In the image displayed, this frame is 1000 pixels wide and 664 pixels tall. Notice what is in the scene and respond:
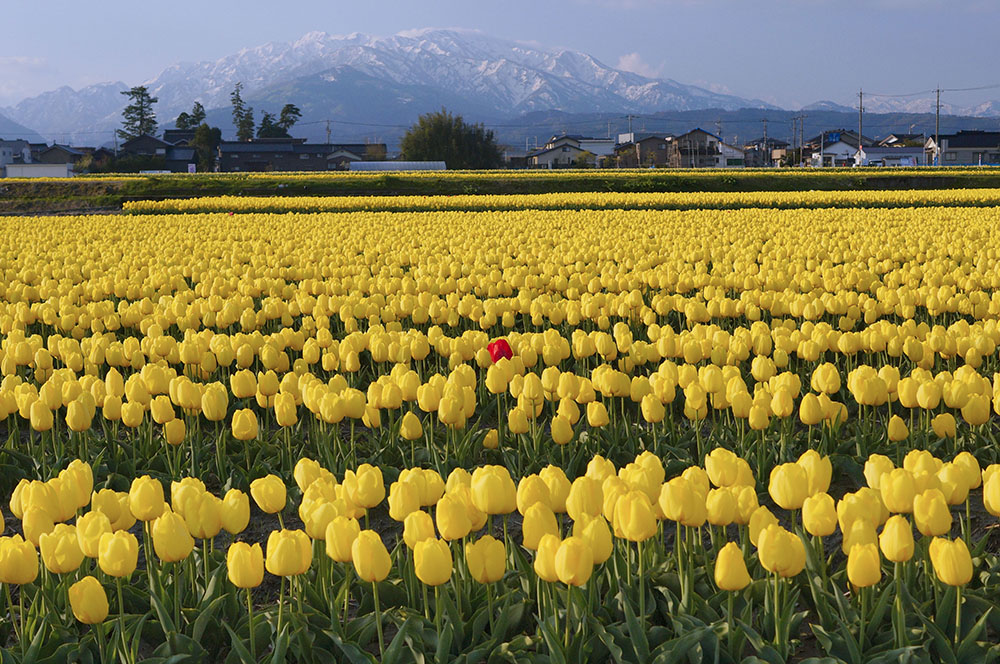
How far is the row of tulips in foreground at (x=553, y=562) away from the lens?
7.17ft

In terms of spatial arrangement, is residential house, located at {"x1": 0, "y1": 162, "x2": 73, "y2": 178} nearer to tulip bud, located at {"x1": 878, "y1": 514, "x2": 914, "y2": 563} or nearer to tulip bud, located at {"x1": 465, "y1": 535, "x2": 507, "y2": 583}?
tulip bud, located at {"x1": 465, "y1": 535, "x2": 507, "y2": 583}

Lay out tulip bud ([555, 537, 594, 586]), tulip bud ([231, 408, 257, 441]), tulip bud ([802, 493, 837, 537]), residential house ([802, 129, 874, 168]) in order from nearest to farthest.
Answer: tulip bud ([555, 537, 594, 586]) < tulip bud ([802, 493, 837, 537]) < tulip bud ([231, 408, 257, 441]) < residential house ([802, 129, 874, 168])

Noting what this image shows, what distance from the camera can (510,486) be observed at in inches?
93.0

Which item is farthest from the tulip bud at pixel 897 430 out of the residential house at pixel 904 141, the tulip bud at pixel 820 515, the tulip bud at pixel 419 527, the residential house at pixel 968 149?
the residential house at pixel 904 141

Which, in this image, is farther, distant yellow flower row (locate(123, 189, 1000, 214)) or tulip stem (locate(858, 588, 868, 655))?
distant yellow flower row (locate(123, 189, 1000, 214))

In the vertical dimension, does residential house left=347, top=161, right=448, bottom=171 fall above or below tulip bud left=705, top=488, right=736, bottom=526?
above

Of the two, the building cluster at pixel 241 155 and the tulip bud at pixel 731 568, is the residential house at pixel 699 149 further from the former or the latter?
the tulip bud at pixel 731 568

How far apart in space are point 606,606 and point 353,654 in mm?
728

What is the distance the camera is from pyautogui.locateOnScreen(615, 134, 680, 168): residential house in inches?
3698

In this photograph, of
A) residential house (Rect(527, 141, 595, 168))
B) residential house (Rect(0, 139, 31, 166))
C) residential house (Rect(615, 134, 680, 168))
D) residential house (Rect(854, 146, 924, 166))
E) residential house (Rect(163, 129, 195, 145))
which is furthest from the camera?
residential house (Rect(0, 139, 31, 166))

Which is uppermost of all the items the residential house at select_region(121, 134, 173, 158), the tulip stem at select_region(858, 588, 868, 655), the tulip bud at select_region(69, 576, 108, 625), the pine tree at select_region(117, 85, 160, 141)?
the pine tree at select_region(117, 85, 160, 141)

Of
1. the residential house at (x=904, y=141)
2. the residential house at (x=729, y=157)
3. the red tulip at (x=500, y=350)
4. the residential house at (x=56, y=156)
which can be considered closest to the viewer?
the red tulip at (x=500, y=350)

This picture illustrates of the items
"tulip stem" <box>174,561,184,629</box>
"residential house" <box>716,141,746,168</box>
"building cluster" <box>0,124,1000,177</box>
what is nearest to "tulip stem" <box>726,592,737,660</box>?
"tulip stem" <box>174,561,184,629</box>

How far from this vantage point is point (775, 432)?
437 centimetres
